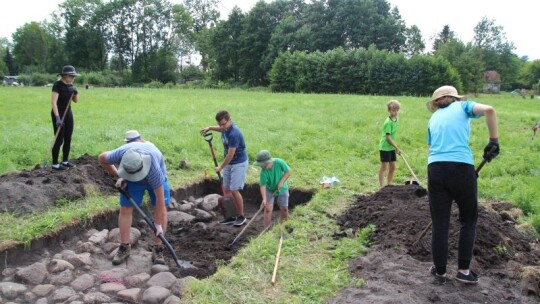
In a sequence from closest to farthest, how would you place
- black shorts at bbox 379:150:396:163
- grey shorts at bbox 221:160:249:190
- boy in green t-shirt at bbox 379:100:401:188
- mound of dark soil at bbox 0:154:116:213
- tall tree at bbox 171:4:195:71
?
mound of dark soil at bbox 0:154:116:213, grey shorts at bbox 221:160:249:190, boy in green t-shirt at bbox 379:100:401:188, black shorts at bbox 379:150:396:163, tall tree at bbox 171:4:195:71

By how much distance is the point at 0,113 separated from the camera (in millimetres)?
17281

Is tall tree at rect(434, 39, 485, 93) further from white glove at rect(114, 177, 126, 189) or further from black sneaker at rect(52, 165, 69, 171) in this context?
white glove at rect(114, 177, 126, 189)

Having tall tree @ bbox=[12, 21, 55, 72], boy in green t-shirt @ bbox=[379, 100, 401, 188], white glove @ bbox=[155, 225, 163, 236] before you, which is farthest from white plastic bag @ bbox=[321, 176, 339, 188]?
tall tree @ bbox=[12, 21, 55, 72]

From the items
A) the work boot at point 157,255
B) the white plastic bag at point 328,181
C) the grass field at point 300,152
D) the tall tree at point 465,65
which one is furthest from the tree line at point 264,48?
the work boot at point 157,255

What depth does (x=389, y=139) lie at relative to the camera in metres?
8.07

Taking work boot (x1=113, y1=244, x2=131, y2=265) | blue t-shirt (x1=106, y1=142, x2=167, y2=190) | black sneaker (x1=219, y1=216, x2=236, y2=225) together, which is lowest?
black sneaker (x1=219, y1=216, x2=236, y2=225)

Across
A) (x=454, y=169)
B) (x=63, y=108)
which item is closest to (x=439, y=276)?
(x=454, y=169)

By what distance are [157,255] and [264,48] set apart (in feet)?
173

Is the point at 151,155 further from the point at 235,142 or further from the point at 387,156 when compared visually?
the point at 387,156

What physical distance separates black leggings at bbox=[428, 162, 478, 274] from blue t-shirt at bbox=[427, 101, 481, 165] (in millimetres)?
66

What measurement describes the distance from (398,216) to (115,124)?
10.7 m

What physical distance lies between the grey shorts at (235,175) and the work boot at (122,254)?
6.88 feet

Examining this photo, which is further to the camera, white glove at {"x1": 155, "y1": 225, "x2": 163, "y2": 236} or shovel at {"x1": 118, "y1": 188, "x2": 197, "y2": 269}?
white glove at {"x1": 155, "y1": 225, "x2": 163, "y2": 236}

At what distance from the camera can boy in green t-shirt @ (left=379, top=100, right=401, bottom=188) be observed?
26.2ft
